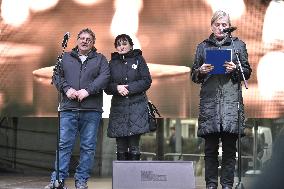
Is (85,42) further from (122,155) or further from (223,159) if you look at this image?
(223,159)

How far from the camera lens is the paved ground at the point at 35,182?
17.3 ft

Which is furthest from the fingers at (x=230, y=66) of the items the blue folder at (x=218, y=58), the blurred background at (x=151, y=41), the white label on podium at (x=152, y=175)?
the blurred background at (x=151, y=41)

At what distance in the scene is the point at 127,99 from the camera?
4934 mm

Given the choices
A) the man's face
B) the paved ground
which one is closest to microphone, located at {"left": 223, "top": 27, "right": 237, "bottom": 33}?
the man's face

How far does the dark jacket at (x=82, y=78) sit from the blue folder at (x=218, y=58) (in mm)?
1066

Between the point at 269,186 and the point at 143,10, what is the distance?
179 inches

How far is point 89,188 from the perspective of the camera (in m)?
5.20

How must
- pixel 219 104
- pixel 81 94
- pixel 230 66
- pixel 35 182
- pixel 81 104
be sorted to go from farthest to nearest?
1. pixel 35 182
2. pixel 81 104
3. pixel 81 94
4. pixel 219 104
5. pixel 230 66

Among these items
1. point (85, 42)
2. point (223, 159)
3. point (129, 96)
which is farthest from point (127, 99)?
point (223, 159)

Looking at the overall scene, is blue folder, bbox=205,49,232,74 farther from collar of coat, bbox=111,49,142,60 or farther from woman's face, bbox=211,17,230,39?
collar of coat, bbox=111,49,142,60

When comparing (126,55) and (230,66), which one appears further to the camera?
(126,55)

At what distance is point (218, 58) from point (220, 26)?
0.31m

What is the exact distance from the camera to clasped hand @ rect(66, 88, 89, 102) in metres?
4.66

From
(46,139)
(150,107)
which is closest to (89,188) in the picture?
(150,107)
